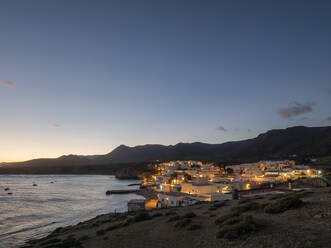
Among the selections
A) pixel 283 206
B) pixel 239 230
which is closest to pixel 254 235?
pixel 239 230

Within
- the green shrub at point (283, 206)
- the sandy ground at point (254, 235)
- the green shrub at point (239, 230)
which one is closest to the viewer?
the sandy ground at point (254, 235)

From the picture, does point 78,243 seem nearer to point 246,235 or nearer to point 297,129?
point 246,235

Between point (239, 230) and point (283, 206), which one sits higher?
point (283, 206)

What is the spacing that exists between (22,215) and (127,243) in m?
35.3

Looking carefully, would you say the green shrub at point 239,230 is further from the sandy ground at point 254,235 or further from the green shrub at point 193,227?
the green shrub at point 193,227

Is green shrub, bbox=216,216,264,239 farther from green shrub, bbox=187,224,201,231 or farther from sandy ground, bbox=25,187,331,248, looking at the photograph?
green shrub, bbox=187,224,201,231

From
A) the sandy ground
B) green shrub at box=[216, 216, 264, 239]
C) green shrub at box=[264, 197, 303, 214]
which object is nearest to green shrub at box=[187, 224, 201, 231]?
the sandy ground

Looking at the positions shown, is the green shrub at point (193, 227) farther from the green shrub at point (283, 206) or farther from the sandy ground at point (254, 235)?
the green shrub at point (283, 206)

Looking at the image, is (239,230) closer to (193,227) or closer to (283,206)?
(193,227)

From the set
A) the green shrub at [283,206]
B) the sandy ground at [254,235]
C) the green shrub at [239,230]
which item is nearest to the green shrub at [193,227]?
the sandy ground at [254,235]

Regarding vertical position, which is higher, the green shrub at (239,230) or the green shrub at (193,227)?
the green shrub at (239,230)

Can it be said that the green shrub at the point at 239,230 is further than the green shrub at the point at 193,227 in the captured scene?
No

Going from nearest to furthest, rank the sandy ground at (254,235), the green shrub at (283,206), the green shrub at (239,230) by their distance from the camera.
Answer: the sandy ground at (254,235)
the green shrub at (239,230)
the green shrub at (283,206)

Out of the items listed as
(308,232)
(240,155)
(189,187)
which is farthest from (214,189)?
(240,155)
